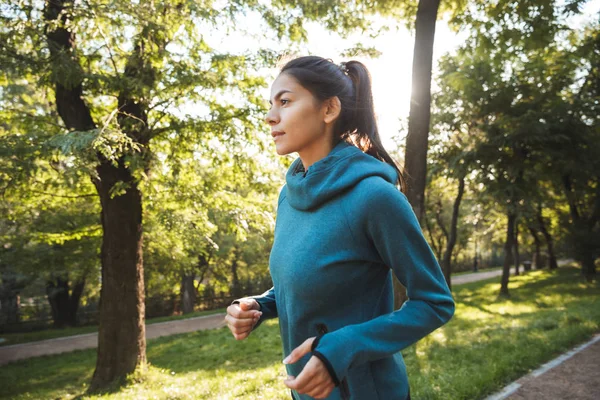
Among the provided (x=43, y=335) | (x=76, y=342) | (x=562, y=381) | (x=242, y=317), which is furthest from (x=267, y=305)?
A: (x=43, y=335)

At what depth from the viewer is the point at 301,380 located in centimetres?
110

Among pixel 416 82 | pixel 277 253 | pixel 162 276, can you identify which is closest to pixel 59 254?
pixel 162 276

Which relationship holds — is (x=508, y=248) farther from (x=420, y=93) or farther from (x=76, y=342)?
(x=76, y=342)

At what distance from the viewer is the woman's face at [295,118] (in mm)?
1537

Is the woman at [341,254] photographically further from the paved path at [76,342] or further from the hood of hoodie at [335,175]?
the paved path at [76,342]

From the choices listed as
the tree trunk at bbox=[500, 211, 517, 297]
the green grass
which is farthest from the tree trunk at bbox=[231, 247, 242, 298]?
the tree trunk at bbox=[500, 211, 517, 297]

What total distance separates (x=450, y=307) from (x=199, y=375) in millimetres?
8395

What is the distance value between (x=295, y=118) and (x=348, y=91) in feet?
0.73

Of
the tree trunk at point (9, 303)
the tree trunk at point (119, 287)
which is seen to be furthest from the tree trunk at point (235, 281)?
the tree trunk at point (119, 287)

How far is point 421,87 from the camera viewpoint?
5465 millimetres

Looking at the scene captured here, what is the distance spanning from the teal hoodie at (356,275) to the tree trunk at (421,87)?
4166 millimetres

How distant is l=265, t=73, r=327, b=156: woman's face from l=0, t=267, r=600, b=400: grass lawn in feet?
13.3

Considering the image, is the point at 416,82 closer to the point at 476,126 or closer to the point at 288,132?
the point at 288,132

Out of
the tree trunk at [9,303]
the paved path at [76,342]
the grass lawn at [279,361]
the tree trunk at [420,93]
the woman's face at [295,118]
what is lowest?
the paved path at [76,342]
